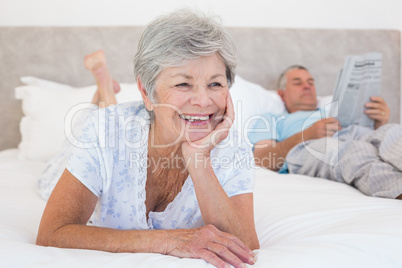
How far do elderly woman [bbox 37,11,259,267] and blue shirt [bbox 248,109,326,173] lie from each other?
3.44ft

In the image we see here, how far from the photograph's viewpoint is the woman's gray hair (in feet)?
3.56

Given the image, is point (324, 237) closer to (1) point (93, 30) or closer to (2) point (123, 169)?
(2) point (123, 169)

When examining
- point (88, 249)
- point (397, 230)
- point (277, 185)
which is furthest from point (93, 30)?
point (397, 230)

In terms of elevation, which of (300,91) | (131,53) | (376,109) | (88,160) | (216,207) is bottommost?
(216,207)

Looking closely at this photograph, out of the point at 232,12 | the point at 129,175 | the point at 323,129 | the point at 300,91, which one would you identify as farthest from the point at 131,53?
the point at 129,175

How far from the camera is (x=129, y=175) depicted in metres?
1.21

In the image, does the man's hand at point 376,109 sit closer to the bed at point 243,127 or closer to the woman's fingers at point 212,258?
the bed at point 243,127

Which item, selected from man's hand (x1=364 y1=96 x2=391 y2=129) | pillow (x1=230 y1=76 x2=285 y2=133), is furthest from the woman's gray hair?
man's hand (x1=364 y1=96 x2=391 y2=129)

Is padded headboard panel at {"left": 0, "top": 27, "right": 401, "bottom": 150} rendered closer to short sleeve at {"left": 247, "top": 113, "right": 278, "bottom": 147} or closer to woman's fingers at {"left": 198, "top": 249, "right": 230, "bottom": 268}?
short sleeve at {"left": 247, "top": 113, "right": 278, "bottom": 147}

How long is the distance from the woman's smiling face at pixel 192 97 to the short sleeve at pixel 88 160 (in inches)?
7.6

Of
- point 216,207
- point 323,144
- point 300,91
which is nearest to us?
point 216,207

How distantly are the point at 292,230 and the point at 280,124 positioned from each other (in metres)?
1.29

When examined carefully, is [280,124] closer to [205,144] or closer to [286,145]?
[286,145]

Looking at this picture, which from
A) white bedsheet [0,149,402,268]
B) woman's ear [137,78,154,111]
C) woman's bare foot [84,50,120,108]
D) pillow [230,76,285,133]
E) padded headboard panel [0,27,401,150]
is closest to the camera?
white bedsheet [0,149,402,268]
